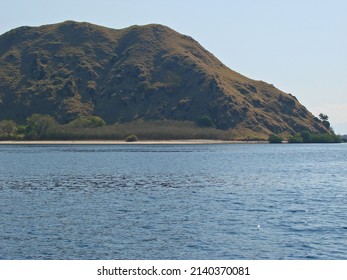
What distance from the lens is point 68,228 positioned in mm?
49000

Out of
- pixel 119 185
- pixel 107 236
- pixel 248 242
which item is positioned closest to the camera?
pixel 248 242

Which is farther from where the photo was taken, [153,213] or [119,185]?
[119,185]

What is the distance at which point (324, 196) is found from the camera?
71.3 meters

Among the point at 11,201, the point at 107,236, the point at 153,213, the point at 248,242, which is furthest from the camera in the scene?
the point at 11,201

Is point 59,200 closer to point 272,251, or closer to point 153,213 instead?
point 153,213

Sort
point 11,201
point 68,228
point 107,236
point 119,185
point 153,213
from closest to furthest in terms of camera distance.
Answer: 1. point 107,236
2. point 68,228
3. point 153,213
4. point 11,201
5. point 119,185

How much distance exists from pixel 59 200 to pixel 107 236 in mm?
24540

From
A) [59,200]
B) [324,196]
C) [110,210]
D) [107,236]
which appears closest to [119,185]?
[59,200]

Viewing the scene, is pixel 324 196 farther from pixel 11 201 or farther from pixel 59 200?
pixel 11 201

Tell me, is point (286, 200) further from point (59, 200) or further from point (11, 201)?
point (11, 201)

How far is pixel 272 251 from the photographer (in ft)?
130

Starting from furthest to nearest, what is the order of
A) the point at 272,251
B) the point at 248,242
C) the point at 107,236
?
1. the point at 107,236
2. the point at 248,242
3. the point at 272,251

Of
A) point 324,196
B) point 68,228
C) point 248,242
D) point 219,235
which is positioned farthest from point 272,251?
point 324,196

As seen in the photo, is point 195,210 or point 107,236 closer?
point 107,236
